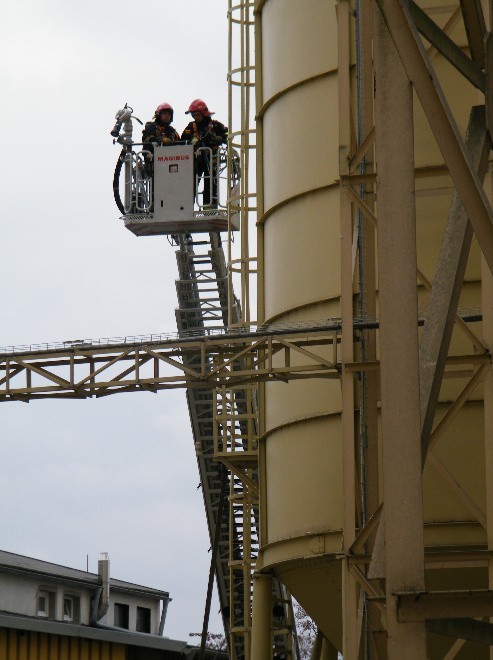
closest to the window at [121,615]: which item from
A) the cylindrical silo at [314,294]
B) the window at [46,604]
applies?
the window at [46,604]

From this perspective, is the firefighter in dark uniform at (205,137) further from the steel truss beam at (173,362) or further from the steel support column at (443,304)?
the steel support column at (443,304)

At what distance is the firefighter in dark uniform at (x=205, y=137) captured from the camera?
920 inches

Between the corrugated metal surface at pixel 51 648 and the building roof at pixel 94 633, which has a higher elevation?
the building roof at pixel 94 633

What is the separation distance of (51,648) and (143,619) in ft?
40.3

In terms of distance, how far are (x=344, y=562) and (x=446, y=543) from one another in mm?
2614

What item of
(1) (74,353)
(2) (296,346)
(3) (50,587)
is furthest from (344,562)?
(3) (50,587)

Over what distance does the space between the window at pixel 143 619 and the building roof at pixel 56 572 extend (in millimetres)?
363

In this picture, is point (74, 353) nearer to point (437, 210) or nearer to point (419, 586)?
point (437, 210)

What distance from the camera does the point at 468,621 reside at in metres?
6.78

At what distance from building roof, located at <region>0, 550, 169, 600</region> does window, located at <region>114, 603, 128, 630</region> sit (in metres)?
0.42

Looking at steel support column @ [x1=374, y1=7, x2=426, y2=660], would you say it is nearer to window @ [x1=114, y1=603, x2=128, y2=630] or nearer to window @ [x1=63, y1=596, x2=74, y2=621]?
window @ [x1=63, y1=596, x2=74, y2=621]

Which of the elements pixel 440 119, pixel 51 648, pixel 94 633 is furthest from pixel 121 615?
pixel 440 119

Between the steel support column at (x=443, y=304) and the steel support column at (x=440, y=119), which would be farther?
the steel support column at (x=443, y=304)

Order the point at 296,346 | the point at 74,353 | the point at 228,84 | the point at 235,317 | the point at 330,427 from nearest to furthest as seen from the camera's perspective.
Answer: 1. the point at 330,427
2. the point at 296,346
3. the point at 74,353
4. the point at 228,84
5. the point at 235,317
